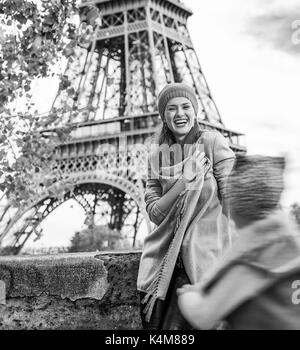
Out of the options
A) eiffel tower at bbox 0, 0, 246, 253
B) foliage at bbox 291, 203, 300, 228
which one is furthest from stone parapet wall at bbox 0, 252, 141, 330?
eiffel tower at bbox 0, 0, 246, 253

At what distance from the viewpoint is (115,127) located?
76.6 ft

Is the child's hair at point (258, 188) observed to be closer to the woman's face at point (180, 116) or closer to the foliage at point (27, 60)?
the woman's face at point (180, 116)

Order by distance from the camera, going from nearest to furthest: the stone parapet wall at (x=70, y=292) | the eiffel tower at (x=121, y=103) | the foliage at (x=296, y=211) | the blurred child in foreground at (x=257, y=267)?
the blurred child in foreground at (x=257, y=267), the foliage at (x=296, y=211), the stone parapet wall at (x=70, y=292), the eiffel tower at (x=121, y=103)

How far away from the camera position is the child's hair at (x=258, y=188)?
55.3 inches

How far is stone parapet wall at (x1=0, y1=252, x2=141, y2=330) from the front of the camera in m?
3.03

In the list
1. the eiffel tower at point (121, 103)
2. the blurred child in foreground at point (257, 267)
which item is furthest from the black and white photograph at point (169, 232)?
the eiffel tower at point (121, 103)

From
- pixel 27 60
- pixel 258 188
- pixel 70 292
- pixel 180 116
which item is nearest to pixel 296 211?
pixel 258 188

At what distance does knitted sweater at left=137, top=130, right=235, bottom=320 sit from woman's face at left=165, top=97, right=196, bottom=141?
0.08 meters

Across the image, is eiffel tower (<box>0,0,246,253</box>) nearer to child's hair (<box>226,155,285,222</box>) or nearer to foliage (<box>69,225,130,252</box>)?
foliage (<box>69,225,130,252</box>)

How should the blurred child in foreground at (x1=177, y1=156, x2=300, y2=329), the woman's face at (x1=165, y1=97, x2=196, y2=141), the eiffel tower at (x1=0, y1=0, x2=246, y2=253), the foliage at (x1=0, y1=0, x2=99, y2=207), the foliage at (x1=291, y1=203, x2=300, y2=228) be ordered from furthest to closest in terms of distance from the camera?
1. the eiffel tower at (x1=0, y1=0, x2=246, y2=253)
2. the foliage at (x1=0, y1=0, x2=99, y2=207)
3. the woman's face at (x1=165, y1=97, x2=196, y2=141)
4. the foliage at (x1=291, y1=203, x2=300, y2=228)
5. the blurred child in foreground at (x1=177, y1=156, x2=300, y2=329)

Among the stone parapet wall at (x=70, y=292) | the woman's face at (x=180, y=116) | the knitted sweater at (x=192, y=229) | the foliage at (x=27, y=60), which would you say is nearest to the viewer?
the knitted sweater at (x=192, y=229)

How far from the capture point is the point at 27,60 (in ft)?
20.1
